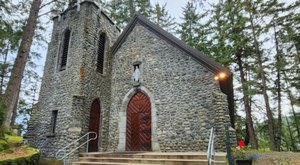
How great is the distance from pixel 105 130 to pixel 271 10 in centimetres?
1374

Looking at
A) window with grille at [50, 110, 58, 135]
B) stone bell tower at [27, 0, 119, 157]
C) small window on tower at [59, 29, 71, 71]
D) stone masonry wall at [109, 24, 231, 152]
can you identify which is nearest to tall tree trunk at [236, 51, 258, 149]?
stone masonry wall at [109, 24, 231, 152]

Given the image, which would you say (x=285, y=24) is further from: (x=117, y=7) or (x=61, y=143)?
(x=61, y=143)


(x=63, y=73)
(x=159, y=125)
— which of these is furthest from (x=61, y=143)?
(x=159, y=125)

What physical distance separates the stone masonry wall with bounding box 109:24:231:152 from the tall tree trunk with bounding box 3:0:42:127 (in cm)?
448

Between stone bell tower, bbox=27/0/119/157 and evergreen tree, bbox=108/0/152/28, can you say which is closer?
stone bell tower, bbox=27/0/119/157

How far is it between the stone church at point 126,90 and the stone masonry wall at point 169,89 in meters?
0.04

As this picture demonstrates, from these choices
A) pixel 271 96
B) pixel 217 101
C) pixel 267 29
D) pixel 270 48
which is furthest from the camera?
pixel 271 96

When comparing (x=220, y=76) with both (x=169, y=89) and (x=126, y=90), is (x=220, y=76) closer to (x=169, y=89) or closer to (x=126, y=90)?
(x=169, y=89)

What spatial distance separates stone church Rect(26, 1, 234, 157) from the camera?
812 centimetres

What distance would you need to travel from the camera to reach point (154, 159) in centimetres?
604

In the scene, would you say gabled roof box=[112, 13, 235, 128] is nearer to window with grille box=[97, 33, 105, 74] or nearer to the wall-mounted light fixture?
the wall-mounted light fixture

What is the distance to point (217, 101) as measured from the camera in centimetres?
759

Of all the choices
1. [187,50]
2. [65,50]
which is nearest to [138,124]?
[187,50]

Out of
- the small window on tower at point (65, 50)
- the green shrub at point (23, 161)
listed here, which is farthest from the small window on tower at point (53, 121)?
the green shrub at point (23, 161)
